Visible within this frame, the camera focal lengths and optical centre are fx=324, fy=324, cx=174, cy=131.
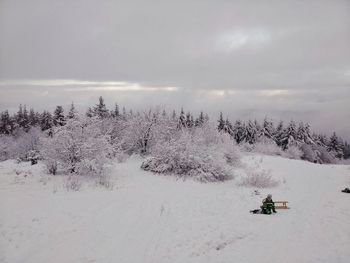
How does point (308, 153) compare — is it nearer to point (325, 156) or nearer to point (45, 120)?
point (325, 156)

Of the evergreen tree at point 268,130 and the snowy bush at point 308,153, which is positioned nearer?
the snowy bush at point 308,153

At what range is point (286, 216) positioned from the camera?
15695mm

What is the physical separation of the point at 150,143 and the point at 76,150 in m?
16.5

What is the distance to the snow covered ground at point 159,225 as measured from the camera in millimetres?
10852

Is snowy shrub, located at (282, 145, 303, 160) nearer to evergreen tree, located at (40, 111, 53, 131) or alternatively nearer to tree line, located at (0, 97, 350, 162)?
tree line, located at (0, 97, 350, 162)

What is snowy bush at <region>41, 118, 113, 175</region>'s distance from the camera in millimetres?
21469

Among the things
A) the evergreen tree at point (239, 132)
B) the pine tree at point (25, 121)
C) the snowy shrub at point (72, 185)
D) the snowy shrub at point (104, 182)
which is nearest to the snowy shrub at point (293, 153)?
the evergreen tree at point (239, 132)

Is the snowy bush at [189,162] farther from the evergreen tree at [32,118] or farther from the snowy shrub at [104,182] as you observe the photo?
the evergreen tree at [32,118]

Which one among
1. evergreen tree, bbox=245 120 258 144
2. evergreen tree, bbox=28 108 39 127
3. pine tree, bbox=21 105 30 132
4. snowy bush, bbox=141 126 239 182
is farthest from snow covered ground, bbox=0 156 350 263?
evergreen tree, bbox=28 108 39 127

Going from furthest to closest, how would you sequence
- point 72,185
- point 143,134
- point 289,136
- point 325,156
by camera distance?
1. point 325,156
2. point 289,136
3. point 143,134
4. point 72,185

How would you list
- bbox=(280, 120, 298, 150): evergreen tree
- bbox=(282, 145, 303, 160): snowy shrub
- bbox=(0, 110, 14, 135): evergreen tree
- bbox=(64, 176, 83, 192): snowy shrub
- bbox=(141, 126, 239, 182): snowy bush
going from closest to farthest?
bbox=(64, 176, 83, 192): snowy shrub, bbox=(141, 126, 239, 182): snowy bush, bbox=(282, 145, 303, 160): snowy shrub, bbox=(280, 120, 298, 150): evergreen tree, bbox=(0, 110, 14, 135): evergreen tree

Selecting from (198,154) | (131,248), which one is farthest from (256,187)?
(131,248)

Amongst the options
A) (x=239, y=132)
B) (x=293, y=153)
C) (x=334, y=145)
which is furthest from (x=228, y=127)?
(x=334, y=145)

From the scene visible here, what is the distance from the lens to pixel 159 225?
44.0 feet
